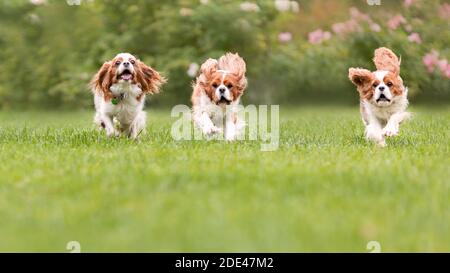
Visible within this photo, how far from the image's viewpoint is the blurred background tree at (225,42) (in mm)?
16438

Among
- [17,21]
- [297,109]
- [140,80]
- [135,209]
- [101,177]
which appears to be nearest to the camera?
[135,209]

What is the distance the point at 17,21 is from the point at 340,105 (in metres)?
6.77

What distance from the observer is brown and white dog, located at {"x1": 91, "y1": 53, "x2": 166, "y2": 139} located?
316 inches

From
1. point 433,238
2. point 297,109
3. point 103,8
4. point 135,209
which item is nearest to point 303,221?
point 433,238

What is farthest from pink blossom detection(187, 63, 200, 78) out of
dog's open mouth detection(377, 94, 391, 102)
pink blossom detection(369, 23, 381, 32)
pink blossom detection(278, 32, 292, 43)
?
dog's open mouth detection(377, 94, 391, 102)

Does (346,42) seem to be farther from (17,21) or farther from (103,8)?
(17,21)

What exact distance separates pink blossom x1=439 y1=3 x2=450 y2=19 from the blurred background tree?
0.03 meters

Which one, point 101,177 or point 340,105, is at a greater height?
point 340,105

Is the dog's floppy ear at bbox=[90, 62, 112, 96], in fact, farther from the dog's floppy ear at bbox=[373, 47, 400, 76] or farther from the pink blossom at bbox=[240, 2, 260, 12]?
the pink blossom at bbox=[240, 2, 260, 12]

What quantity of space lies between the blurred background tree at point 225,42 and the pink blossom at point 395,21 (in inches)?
0.8

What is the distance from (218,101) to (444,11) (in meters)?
9.42

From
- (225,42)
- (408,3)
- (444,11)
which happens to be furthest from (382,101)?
(444,11)

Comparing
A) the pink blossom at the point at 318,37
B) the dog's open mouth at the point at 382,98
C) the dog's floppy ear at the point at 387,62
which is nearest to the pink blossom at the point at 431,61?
the pink blossom at the point at 318,37
